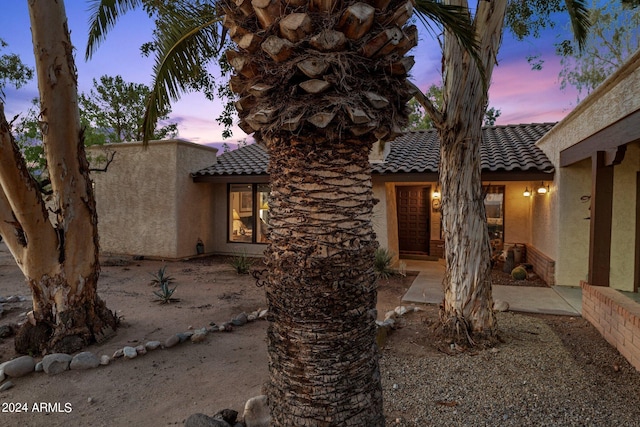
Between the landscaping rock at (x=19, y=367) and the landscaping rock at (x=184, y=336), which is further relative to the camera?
the landscaping rock at (x=184, y=336)

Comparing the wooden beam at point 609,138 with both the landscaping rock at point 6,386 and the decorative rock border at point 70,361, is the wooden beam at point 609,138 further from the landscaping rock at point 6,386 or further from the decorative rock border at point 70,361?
the landscaping rock at point 6,386

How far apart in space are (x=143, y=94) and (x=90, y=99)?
3.30 m

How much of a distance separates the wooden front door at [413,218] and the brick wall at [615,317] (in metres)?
6.64

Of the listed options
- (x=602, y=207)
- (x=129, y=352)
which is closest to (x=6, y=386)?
(x=129, y=352)

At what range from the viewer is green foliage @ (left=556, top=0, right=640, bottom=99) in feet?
59.1

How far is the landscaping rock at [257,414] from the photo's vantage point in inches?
124

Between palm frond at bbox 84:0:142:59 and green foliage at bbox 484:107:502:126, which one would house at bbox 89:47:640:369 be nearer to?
palm frond at bbox 84:0:142:59

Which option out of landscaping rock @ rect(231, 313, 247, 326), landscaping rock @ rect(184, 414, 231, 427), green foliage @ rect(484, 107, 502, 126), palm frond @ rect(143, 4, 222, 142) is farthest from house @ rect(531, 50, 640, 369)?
green foliage @ rect(484, 107, 502, 126)

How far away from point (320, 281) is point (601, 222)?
583cm

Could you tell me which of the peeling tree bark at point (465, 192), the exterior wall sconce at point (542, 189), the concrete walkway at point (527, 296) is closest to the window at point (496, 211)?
the exterior wall sconce at point (542, 189)

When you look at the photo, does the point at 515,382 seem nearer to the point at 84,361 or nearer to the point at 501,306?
the point at 501,306

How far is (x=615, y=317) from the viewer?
15.8 feet

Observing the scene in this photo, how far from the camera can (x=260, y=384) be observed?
4078 mm

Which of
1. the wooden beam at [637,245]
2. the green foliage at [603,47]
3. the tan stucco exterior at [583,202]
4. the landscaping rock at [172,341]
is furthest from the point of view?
the green foliage at [603,47]
